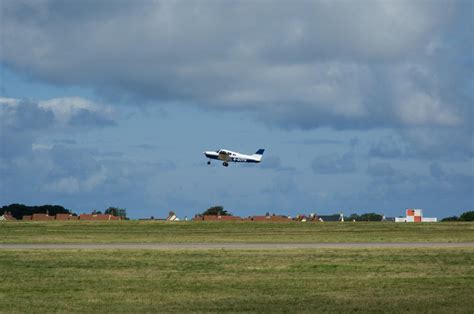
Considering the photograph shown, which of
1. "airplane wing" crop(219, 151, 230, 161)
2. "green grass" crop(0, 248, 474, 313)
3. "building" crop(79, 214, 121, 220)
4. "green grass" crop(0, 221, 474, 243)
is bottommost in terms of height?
"green grass" crop(0, 248, 474, 313)

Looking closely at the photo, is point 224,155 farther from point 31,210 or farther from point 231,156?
point 31,210

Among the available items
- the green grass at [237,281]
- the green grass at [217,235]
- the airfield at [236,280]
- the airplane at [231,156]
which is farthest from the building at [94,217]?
the green grass at [237,281]

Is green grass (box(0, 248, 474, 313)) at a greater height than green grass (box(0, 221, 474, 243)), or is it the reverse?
green grass (box(0, 221, 474, 243))

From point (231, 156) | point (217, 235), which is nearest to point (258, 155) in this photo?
point (231, 156)

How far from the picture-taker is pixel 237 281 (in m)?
30.2

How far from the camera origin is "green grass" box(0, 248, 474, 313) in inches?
944

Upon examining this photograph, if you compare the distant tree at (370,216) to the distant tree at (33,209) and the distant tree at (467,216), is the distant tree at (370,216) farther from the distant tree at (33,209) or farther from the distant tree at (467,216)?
the distant tree at (33,209)

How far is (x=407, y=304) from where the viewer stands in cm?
2420

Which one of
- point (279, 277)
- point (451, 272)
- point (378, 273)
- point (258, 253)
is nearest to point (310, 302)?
point (279, 277)

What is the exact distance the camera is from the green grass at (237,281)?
2397cm

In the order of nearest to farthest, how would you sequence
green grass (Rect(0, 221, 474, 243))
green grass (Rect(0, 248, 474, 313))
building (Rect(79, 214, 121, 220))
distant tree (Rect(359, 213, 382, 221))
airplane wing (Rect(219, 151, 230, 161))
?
green grass (Rect(0, 248, 474, 313))
green grass (Rect(0, 221, 474, 243))
building (Rect(79, 214, 121, 220))
airplane wing (Rect(219, 151, 230, 161))
distant tree (Rect(359, 213, 382, 221))

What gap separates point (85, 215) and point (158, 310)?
105m

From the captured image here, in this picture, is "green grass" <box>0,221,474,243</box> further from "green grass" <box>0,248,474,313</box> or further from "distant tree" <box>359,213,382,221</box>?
"distant tree" <box>359,213,382,221</box>

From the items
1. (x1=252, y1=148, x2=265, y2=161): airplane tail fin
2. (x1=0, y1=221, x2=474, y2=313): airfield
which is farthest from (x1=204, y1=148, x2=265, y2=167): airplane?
(x1=0, y1=221, x2=474, y2=313): airfield
